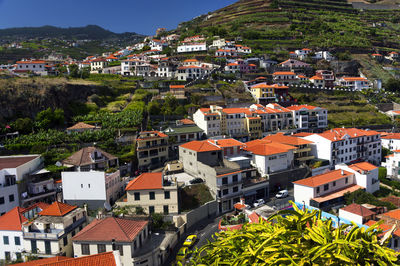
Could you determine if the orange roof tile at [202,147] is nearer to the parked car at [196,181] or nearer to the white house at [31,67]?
the parked car at [196,181]

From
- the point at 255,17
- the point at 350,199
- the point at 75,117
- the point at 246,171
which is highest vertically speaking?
the point at 255,17

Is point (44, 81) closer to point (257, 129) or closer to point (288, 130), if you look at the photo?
point (257, 129)

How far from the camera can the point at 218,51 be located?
81562mm

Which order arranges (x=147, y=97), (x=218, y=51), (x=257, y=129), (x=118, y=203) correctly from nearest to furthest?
(x=118, y=203) → (x=257, y=129) → (x=147, y=97) → (x=218, y=51)

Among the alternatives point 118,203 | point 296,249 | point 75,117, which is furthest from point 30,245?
point 75,117

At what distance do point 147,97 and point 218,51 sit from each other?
32889 mm

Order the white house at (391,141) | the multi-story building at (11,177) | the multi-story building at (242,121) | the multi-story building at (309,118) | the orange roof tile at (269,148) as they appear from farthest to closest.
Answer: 1. the multi-story building at (309,118)
2. the white house at (391,141)
3. the multi-story building at (242,121)
4. the orange roof tile at (269,148)
5. the multi-story building at (11,177)

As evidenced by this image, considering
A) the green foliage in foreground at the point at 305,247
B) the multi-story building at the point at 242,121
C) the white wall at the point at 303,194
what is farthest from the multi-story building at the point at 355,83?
the green foliage in foreground at the point at 305,247

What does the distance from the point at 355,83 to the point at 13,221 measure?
80743 millimetres

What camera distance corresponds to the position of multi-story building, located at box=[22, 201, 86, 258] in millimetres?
21766

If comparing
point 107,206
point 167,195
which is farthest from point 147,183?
point 107,206

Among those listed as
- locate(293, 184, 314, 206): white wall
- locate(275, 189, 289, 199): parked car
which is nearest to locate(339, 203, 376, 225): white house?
locate(293, 184, 314, 206): white wall

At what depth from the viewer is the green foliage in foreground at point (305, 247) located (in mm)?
5223

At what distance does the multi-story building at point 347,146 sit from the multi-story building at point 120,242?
31.0 meters
